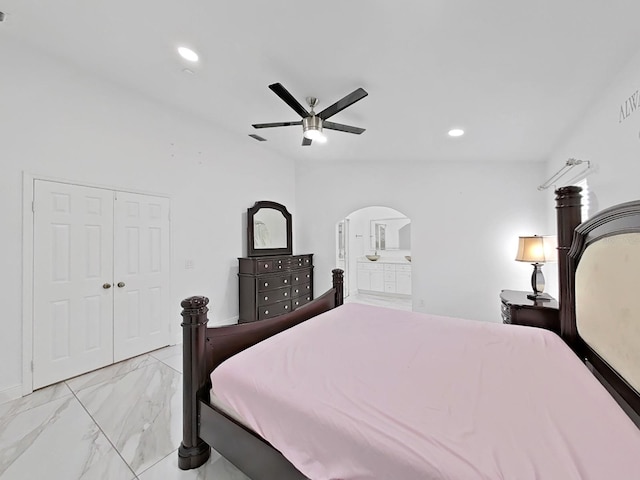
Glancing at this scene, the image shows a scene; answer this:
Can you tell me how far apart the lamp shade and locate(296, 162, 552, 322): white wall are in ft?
3.96

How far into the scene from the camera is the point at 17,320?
7.46 feet

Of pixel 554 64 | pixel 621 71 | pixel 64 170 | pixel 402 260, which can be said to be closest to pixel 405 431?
pixel 554 64

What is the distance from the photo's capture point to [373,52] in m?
1.99

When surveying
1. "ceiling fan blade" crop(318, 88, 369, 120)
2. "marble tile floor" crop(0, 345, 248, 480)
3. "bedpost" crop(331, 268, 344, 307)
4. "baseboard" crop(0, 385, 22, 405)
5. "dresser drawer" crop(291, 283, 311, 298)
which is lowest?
"marble tile floor" crop(0, 345, 248, 480)

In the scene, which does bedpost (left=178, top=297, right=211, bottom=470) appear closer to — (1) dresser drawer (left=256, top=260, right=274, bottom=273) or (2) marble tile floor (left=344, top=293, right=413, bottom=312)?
(1) dresser drawer (left=256, top=260, right=274, bottom=273)

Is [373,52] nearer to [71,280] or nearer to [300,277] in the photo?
[71,280]

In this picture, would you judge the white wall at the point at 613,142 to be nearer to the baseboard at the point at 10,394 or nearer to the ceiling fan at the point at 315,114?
the ceiling fan at the point at 315,114

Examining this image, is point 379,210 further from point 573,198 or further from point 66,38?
point 66,38

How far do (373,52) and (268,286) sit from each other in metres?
3.12

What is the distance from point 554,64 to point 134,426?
382cm

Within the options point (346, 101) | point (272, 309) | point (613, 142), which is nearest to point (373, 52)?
point (346, 101)

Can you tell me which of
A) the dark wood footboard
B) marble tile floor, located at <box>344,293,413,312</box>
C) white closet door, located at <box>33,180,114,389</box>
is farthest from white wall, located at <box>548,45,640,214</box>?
white closet door, located at <box>33,180,114,389</box>

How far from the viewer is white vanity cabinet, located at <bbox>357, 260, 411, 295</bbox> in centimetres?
616

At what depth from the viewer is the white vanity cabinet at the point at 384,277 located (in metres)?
6.16
